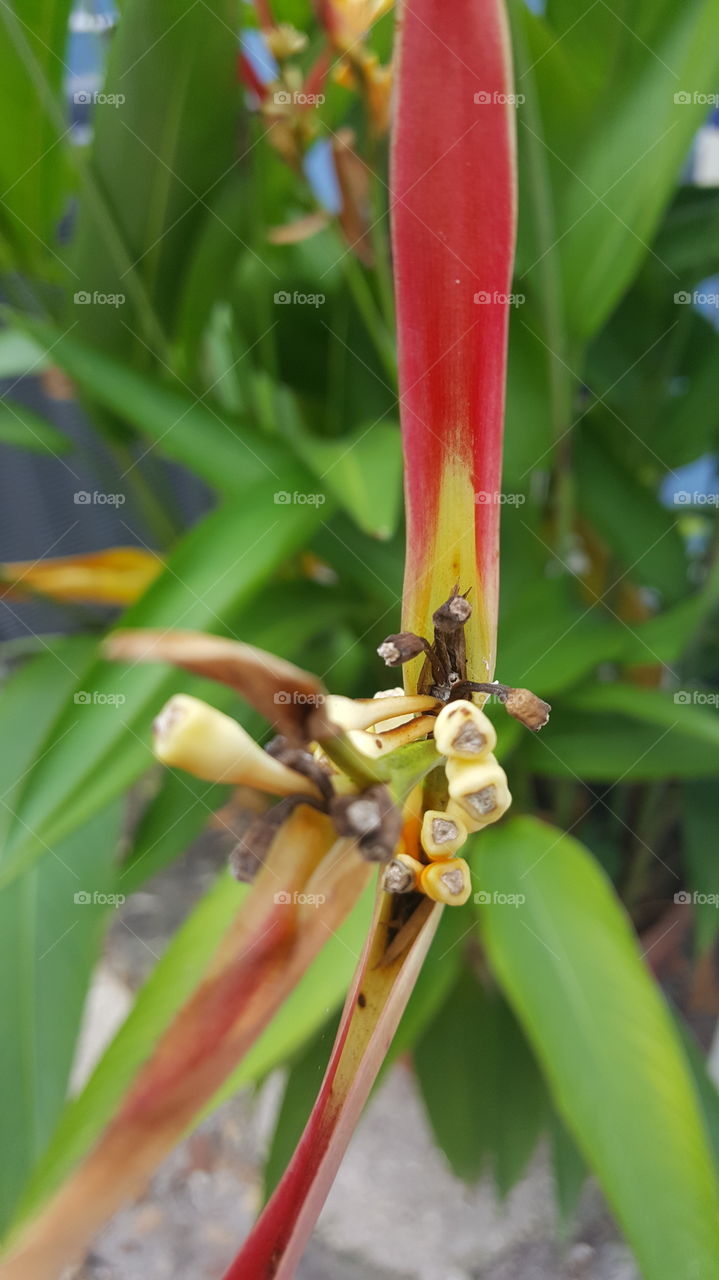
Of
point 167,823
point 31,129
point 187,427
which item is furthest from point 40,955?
point 31,129

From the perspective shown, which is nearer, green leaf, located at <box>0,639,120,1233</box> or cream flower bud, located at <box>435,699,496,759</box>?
cream flower bud, located at <box>435,699,496,759</box>

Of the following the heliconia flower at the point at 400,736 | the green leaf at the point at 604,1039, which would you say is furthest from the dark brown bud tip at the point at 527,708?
the green leaf at the point at 604,1039

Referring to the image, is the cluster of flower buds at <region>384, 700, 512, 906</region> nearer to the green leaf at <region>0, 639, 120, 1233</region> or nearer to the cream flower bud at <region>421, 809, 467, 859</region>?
the cream flower bud at <region>421, 809, 467, 859</region>

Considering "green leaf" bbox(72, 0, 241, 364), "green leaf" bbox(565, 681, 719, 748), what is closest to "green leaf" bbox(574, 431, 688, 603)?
"green leaf" bbox(565, 681, 719, 748)

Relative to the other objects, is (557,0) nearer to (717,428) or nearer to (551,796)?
(717,428)

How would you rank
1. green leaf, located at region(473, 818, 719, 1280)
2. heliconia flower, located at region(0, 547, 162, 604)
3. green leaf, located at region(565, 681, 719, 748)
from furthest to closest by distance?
heliconia flower, located at region(0, 547, 162, 604)
green leaf, located at region(565, 681, 719, 748)
green leaf, located at region(473, 818, 719, 1280)

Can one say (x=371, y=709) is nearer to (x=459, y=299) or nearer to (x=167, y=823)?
(x=459, y=299)
